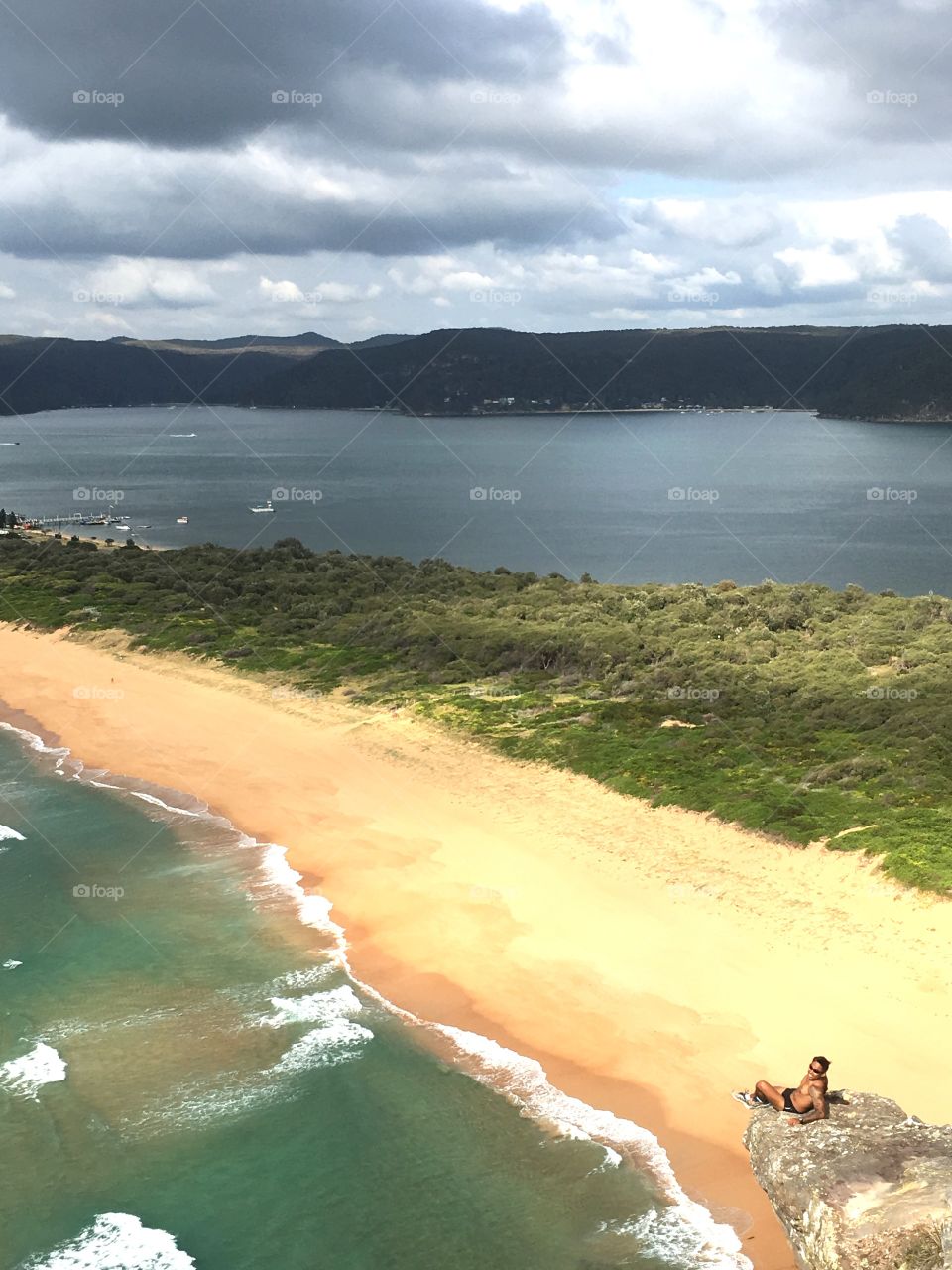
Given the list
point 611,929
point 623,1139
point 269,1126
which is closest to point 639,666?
point 611,929

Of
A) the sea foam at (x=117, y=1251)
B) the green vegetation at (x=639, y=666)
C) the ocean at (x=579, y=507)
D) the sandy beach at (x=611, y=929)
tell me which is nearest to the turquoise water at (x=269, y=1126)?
the sea foam at (x=117, y=1251)

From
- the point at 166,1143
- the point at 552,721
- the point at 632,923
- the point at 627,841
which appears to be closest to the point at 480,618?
the point at 552,721

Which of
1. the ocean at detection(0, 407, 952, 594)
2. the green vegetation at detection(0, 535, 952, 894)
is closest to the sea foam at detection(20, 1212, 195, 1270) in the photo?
the green vegetation at detection(0, 535, 952, 894)

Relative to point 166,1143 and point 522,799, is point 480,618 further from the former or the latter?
point 166,1143

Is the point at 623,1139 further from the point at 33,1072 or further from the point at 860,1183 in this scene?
the point at 33,1072

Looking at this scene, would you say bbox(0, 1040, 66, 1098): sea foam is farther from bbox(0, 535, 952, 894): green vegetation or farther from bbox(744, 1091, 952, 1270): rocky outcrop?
bbox(0, 535, 952, 894): green vegetation
